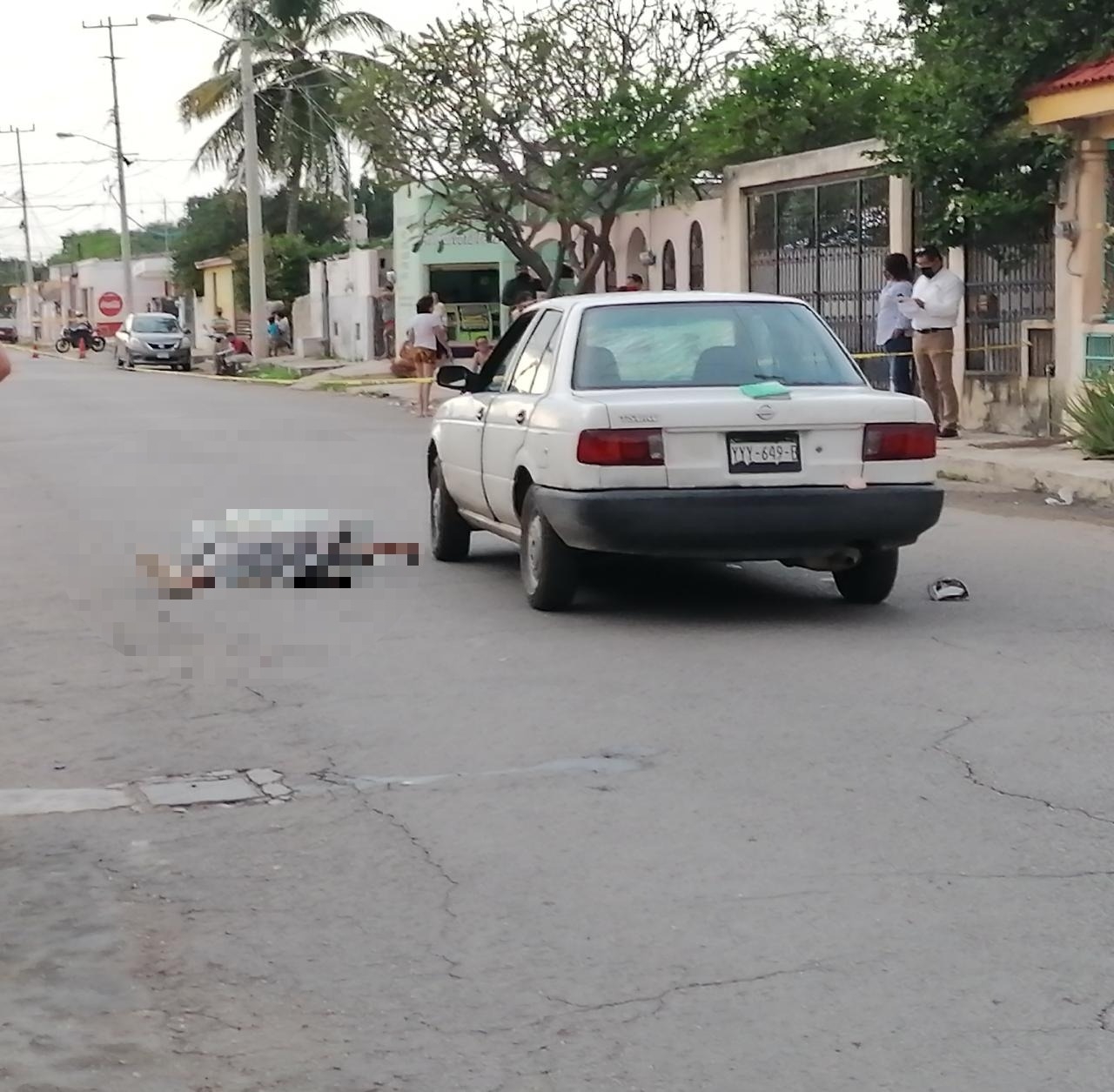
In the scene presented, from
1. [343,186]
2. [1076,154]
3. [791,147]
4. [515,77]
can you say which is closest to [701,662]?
[1076,154]

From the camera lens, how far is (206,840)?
581cm

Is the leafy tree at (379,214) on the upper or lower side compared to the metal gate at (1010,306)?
upper

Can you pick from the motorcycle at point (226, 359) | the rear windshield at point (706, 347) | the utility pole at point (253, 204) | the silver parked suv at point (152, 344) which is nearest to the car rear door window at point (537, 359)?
the rear windshield at point (706, 347)

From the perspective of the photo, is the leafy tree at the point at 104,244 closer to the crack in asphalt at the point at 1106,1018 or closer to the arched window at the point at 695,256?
the arched window at the point at 695,256

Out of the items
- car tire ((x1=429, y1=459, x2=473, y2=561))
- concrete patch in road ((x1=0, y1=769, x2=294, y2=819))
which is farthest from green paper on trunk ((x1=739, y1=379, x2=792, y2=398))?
concrete patch in road ((x1=0, y1=769, x2=294, y2=819))

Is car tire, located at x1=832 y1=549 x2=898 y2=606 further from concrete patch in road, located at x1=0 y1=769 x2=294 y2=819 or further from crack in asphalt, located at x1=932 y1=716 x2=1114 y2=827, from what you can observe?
concrete patch in road, located at x1=0 y1=769 x2=294 y2=819

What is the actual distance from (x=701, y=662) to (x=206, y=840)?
3043 millimetres

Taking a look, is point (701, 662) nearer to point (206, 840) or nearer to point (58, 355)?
point (206, 840)

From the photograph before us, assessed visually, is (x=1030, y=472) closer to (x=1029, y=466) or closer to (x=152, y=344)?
(x=1029, y=466)

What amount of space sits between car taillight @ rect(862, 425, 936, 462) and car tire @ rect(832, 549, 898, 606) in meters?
0.55

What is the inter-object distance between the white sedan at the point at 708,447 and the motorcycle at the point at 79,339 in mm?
65212

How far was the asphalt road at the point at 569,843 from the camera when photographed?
4184 millimetres

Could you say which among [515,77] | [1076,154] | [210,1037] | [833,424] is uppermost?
[515,77]

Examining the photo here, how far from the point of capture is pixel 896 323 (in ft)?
64.9
